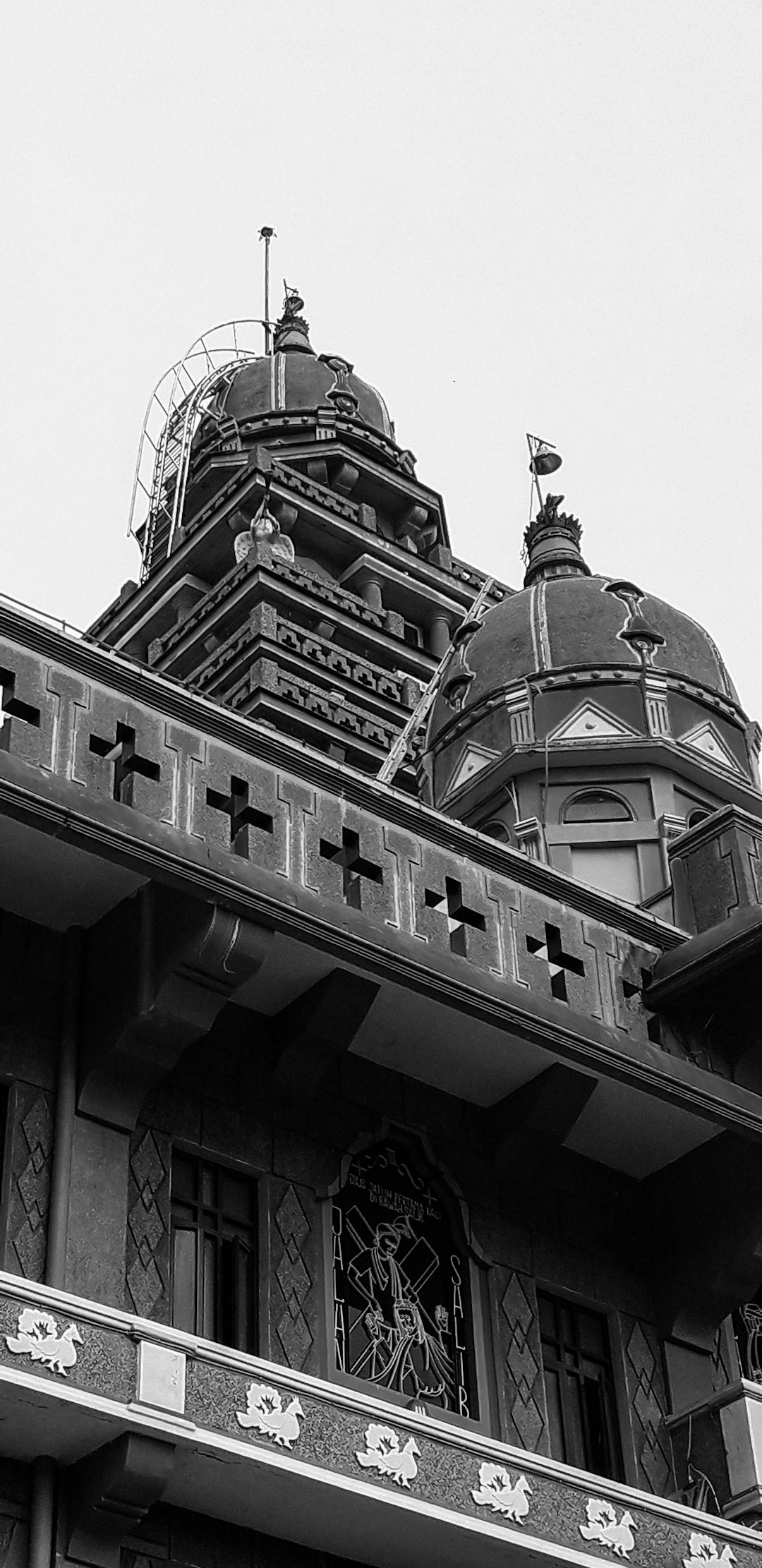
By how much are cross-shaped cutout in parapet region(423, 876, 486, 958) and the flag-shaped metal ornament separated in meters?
16.3

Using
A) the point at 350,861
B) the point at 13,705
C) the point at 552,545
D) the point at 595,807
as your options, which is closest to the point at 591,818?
the point at 595,807

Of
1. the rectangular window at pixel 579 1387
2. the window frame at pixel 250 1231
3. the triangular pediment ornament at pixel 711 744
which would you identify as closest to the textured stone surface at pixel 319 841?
the window frame at pixel 250 1231

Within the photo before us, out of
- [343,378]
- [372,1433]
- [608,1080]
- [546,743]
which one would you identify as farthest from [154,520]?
[372,1433]

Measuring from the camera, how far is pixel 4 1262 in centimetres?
1441

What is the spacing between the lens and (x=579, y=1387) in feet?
56.0

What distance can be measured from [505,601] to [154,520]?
1733 centimetres

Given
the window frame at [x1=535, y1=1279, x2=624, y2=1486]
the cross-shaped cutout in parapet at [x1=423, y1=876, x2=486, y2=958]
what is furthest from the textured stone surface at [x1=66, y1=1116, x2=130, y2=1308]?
the window frame at [x1=535, y1=1279, x2=624, y2=1486]

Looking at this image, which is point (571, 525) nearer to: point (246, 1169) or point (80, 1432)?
point (246, 1169)

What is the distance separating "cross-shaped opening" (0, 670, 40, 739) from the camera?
15375 millimetres

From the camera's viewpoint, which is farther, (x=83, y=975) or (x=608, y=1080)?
(x=608, y=1080)

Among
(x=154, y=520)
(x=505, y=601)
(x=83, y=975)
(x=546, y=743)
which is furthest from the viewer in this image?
(x=154, y=520)

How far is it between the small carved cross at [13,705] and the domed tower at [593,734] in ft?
31.0

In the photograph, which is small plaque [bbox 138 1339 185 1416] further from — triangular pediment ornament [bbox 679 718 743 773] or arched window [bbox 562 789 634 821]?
triangular pediment ornament [bbox 679 718 743 773]

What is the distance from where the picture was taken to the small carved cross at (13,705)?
15.4 metres
